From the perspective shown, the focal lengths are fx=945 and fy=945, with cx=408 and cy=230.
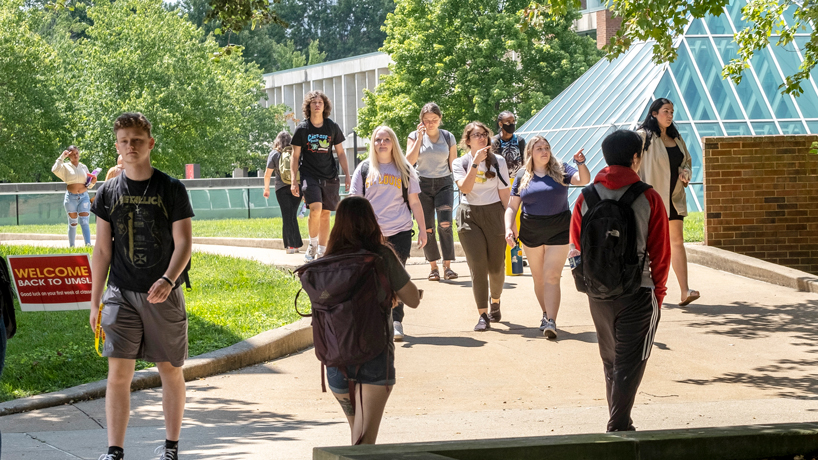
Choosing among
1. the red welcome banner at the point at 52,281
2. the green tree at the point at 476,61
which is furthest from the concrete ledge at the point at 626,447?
the green tree at the point at 476,61

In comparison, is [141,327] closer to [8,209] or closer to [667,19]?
[667,19]

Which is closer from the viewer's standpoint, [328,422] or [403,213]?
[328,422]

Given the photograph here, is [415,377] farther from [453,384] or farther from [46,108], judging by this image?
[46,108]

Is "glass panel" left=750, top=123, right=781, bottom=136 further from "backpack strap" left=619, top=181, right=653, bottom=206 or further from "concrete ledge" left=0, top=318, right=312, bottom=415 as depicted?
"backpack strap" left=619, top=181, right=653, bottom=206

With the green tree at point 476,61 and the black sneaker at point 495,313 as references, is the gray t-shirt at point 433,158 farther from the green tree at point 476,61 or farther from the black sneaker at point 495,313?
the green tree at point 476,61

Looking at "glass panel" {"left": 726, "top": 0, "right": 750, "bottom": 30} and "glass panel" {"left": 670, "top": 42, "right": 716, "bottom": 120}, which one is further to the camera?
"glass panel" {"left": 726, "top": 0, "right": 750, "bottom": 30}

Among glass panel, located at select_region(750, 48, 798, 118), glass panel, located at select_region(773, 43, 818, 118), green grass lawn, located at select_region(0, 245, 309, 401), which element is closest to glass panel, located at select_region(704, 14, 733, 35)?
glass panel, located at select_region(750, 48, 798, 118)

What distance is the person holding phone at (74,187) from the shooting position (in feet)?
54.2

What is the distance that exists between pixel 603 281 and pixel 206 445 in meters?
2.40

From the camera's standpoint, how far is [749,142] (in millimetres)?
12469

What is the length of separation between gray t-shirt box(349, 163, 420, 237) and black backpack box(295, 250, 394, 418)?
133 inches

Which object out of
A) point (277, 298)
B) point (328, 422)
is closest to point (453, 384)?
point (328, 422)

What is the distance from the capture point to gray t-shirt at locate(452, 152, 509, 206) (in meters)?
8.57

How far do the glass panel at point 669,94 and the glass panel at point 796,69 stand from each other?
94.9 inches
